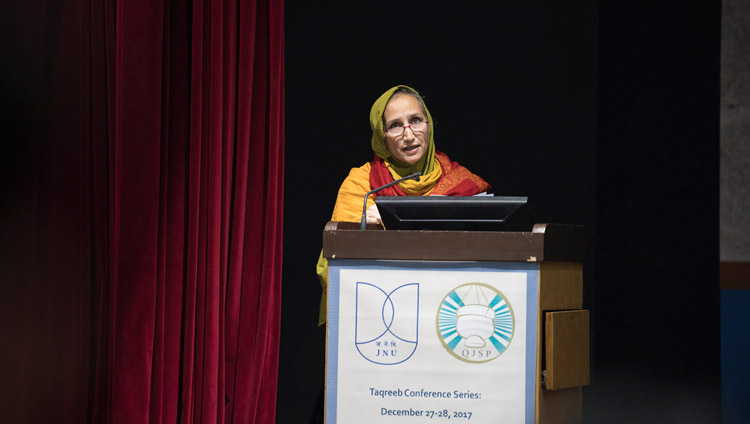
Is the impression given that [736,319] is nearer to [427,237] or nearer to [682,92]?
[682,92]

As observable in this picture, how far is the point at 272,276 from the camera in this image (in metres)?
Answer: 2.49

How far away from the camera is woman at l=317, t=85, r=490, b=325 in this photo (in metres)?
2.28

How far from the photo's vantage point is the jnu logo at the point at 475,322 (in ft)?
5.66

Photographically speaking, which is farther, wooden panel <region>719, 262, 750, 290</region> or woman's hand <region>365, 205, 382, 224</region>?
wooden panel <region>719, 262, 750, 290</region>

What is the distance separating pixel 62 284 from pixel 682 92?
193cm

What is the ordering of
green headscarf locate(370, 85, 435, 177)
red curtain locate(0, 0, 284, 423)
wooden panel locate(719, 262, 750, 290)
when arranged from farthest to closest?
wooden panel locate(719, 262, 750, 290), green headscarf locate(370, 85, 435, 177), red curtain locate(0, 0, 284, 423)

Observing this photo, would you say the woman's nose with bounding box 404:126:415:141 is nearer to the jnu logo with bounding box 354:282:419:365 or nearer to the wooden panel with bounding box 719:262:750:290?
the jnu logo with bounding box 354:282:419:365

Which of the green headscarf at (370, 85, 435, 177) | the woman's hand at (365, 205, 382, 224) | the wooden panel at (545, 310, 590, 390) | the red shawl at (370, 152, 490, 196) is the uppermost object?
the green headscarf at (370, 85, 435, 177)

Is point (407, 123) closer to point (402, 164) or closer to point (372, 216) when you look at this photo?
point (402, 164)

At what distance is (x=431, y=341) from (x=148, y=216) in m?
0.91

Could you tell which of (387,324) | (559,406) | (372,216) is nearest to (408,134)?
(372,216)

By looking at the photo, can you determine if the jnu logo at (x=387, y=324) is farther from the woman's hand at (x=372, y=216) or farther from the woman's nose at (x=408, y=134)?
the woman's nose at (x=408, y=134)

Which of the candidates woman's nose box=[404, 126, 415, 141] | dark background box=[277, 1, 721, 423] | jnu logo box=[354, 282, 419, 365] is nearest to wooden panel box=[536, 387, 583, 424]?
jnu logo box=[354, 282, 419, 365]

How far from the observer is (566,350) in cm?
181
